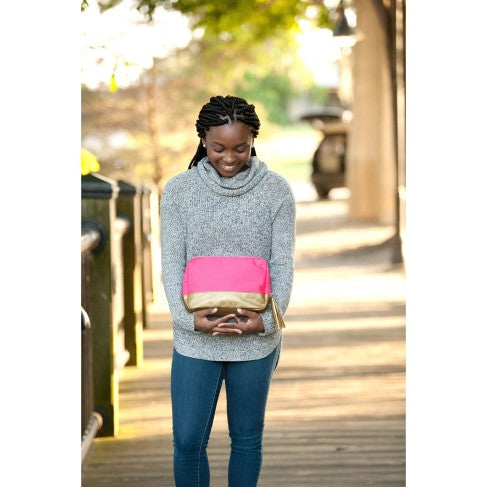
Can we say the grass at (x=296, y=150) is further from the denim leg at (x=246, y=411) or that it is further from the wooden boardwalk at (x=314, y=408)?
the denim leg at (x=246, y=411)

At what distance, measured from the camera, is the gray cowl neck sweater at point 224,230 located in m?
3.18

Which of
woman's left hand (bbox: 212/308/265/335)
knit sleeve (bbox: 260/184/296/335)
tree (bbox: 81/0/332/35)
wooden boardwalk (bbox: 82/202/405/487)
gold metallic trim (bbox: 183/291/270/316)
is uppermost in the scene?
tree (bbox: 81/0/332/35)

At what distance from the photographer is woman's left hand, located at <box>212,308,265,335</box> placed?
3.11 meters

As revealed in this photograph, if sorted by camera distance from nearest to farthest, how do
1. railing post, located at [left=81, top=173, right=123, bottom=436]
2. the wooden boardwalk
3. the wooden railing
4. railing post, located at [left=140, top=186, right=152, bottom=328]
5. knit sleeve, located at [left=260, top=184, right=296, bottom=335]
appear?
knit sleeve, located at [left=260, top=184, right=296, bottom=335] < the wooden boardwalk < the wooden railing < railing post, located at [left=81, top=173, right=123, bottom=436] < railing post, located at [left=140, top=186, right=152, bottom=328]

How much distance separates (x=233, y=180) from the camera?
319 cm

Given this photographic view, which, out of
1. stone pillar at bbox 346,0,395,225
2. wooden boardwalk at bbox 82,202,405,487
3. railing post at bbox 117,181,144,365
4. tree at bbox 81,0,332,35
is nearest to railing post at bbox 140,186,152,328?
wooden boardwalk at bbox 82,202,405,487

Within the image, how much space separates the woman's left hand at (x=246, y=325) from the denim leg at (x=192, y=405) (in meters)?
0.16

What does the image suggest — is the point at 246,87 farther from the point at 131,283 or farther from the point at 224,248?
the point at 224,248

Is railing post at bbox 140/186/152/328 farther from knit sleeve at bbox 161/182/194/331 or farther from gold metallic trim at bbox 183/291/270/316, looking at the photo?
gold metallic trim at bbox 183/291/270/316

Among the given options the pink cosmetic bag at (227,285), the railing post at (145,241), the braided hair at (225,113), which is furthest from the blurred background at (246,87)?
the pink cosmetic bag at (227,285)

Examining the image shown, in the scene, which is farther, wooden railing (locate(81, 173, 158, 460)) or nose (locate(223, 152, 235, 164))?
wooden railing (locate(81, 173, 158, 460))

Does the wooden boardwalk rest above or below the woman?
below
